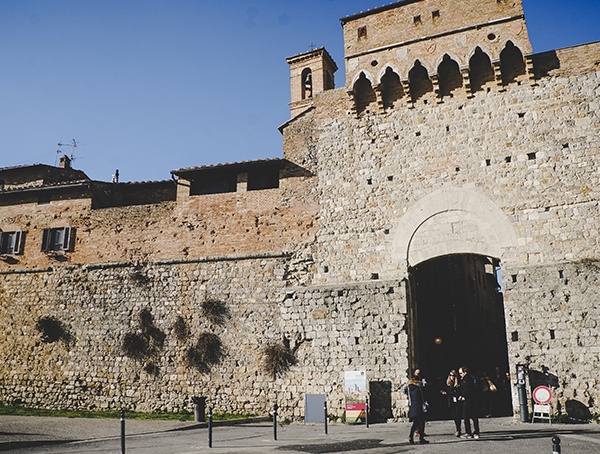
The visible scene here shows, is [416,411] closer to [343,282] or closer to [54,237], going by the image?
[343,282]

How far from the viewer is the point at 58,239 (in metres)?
20.2

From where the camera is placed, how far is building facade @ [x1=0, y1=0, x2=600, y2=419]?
47.8 feet

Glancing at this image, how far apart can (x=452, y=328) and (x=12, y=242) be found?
19158 mm

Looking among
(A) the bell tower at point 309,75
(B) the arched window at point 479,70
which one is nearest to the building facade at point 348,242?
(B) the arched window at point 479,70

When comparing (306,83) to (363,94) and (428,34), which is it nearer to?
(363,94)

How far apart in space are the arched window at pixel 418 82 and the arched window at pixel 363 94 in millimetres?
1289

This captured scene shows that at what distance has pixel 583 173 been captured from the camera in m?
14.5

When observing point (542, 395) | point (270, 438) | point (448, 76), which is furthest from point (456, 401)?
point (448, 76)

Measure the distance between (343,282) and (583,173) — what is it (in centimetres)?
749

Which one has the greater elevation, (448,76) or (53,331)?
(448,76)

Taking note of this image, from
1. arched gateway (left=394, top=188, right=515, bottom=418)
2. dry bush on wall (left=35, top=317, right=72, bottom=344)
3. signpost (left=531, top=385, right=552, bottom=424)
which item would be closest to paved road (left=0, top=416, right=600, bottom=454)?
signpost (left=531, top=385, right=552, bottom=424)

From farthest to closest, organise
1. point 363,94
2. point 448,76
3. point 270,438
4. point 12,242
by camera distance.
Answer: point 12,242
point 363,94
point 448,76
point 270,438

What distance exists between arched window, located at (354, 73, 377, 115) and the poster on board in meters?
8.58

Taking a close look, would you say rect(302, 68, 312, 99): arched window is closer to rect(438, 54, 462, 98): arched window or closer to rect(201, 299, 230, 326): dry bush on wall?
rect(438, 54, 462, 98): arched window
